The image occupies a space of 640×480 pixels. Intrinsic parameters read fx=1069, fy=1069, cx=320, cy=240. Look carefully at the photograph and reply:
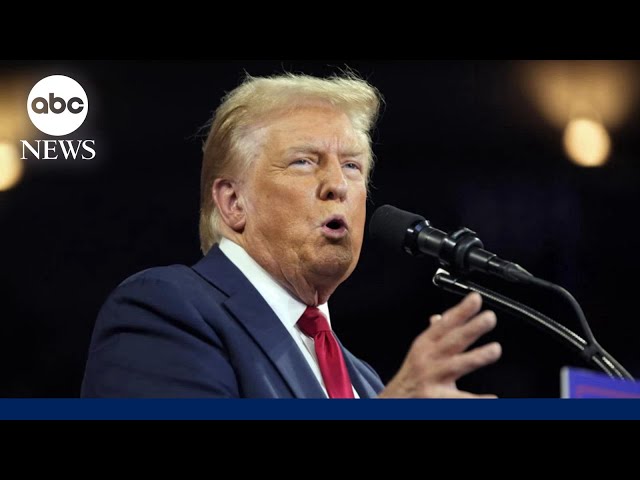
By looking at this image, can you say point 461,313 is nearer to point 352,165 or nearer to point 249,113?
point 352,165

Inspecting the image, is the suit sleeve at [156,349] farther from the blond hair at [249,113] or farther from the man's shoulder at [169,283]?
the blond hair at [249,113]

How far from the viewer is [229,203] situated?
3631 millimetres

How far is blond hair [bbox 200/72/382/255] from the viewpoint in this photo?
144 inches

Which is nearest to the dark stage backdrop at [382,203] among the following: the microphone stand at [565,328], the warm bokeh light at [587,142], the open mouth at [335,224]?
the warm bokeh light at [587,142]

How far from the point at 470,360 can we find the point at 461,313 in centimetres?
13

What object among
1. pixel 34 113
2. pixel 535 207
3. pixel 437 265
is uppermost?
pixel 34 113

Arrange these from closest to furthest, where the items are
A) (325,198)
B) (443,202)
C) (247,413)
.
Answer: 1. (247,413)
2. (325,198)
3. (443,202)

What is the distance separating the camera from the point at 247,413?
131 inches

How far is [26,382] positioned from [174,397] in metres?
0.65

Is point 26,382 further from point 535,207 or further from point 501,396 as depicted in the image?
point 535,207

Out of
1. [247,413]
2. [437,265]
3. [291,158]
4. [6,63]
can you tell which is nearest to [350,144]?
[291,158]

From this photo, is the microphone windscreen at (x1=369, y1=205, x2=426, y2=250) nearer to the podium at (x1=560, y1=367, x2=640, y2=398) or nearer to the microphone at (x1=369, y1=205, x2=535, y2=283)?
the microphone at (x1=369, y1=205, x2=535, y2=283)

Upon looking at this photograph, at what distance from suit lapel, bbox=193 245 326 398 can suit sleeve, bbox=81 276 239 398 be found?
0.41 feet

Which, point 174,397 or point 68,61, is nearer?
point 174,397
